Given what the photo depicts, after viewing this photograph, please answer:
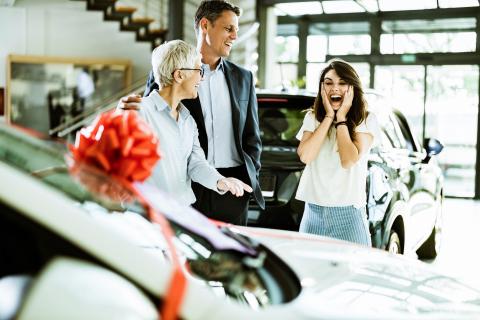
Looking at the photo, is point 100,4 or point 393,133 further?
point 100,4

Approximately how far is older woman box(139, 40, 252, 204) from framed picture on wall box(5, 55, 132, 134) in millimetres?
10002

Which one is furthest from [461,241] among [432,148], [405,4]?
[405,4]

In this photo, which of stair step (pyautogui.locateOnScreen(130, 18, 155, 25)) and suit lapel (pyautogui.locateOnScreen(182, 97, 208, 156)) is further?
stair step (pyautogui.locateOnScreen(130, 18, 155, 25))

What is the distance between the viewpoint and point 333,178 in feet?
11.1

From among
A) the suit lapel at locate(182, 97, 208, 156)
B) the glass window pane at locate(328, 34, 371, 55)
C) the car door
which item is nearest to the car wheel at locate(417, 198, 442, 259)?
the car door

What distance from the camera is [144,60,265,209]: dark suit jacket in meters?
3.50

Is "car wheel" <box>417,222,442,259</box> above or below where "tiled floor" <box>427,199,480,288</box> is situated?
above

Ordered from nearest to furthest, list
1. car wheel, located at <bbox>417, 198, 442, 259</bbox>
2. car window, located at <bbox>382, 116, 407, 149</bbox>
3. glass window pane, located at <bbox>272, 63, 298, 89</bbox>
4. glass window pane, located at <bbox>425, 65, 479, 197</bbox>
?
car window, located at <bbox>382, 116, 407, 149</bbox>
car wheel, located at <bbox>417, 198, 442, 259</bbox>
glass window pane, located at <bbox>425, 65, 479, 197</bbox>
glass window pane, located at <bbox>272, 63, 298, 89</bbox>

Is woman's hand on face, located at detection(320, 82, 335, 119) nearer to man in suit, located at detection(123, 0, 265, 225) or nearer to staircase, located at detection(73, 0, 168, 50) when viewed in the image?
man in suit, located at detection(123, 0, 265, 225)

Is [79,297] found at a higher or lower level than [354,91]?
lower

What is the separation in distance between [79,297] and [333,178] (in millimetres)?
2236

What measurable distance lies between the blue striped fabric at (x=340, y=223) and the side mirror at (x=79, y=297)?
2.14 metres

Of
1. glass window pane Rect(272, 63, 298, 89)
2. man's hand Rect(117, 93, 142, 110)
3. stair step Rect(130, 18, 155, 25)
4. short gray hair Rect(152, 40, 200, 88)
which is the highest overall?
stair step Rect(130, 18, 155, 25)

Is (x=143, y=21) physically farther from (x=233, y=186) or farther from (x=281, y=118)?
(x=233, y=186)
